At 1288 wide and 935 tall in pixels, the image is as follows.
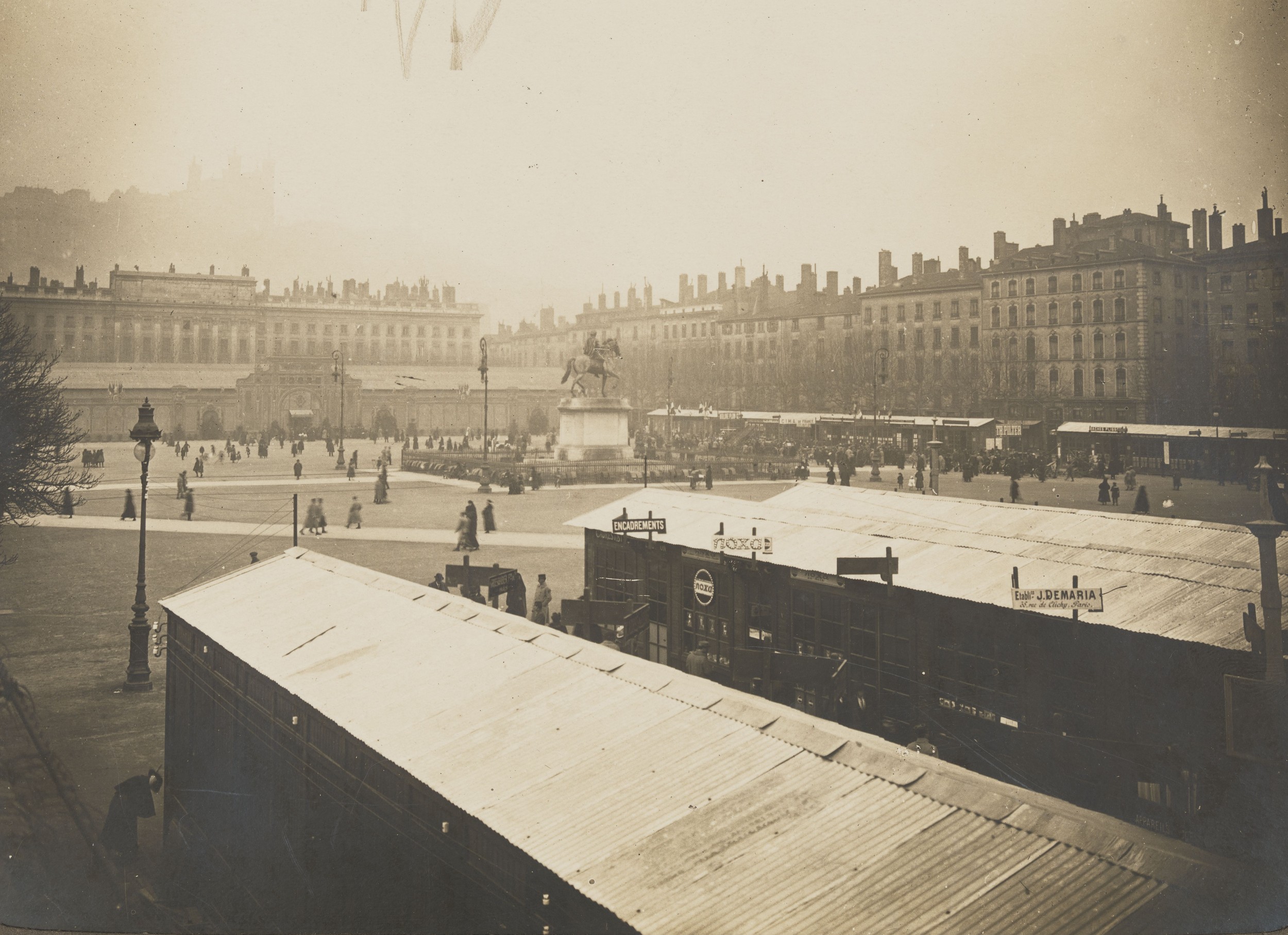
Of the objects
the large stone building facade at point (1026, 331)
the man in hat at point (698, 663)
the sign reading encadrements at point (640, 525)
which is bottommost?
the man in hat at point (698, 663)

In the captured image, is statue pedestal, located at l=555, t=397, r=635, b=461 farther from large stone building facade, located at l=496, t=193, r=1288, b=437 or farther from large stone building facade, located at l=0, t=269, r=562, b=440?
large stone building facade, located at l=496, t=193, r=1288, b=437

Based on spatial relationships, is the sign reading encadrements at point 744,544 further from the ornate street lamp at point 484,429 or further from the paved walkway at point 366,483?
the ornate street lamp at point 484,429

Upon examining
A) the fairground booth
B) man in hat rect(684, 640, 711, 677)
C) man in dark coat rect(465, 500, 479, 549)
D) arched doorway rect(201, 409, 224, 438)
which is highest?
arched doorway rect(201, 409, 224, 438)

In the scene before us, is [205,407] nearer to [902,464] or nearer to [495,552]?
[495,552]

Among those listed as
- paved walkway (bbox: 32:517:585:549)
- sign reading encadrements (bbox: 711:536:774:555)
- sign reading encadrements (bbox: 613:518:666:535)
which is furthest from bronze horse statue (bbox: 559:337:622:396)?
sign reading encadrements (bbox: 711:536:774:555)

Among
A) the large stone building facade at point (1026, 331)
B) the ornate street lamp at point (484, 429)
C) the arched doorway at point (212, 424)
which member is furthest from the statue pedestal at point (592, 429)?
A: the arched doorway at point (212, 424)
